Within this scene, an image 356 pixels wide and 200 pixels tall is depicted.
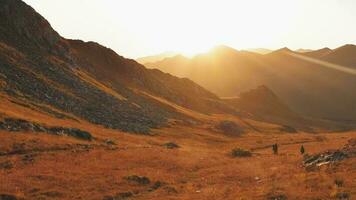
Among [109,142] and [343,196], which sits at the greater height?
[109,142]

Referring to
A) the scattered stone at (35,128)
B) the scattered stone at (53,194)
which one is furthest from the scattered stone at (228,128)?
the scattered stone at (53,194)

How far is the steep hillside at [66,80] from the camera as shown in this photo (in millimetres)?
86419

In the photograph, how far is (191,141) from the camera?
96750 mm

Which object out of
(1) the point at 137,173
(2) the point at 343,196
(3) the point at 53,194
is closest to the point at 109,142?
(1) the point at 137,173

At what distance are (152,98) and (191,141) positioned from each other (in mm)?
41673

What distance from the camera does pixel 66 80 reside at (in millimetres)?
100312

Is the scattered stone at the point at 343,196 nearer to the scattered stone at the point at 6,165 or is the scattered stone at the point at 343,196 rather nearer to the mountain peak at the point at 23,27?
the scattered stone at the point at 6,165

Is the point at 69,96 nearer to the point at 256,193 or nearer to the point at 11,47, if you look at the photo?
the point at 11,47

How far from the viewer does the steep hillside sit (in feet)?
284

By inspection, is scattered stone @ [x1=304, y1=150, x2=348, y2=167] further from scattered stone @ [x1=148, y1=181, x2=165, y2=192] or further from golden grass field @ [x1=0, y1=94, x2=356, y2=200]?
scattered stone @ [x1=148, y1=181, x2=165, y2=192]

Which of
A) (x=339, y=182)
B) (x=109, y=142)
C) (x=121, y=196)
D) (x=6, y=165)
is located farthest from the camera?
(x=109, y=142)

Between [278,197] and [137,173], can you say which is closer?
[278,197]

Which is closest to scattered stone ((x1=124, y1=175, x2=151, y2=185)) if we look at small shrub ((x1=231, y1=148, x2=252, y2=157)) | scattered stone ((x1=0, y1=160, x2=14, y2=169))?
scattered stone ((x1=0, y1=160, x2=14, y2=169))

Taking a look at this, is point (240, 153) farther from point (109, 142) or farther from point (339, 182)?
point (339, 182)
